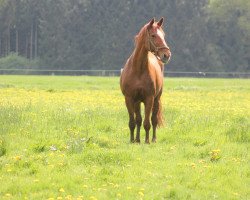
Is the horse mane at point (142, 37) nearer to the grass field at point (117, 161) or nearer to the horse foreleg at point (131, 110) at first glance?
the horse foreleg at point (131, 110)

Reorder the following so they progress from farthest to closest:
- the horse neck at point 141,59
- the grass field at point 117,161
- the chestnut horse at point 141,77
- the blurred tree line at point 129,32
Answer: the blurred tree line at point 129,32 < the horse neck at point 141,59 < the chestnut horse at point 141,77 < the grass field at point 117,161

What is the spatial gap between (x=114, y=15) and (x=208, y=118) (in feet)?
237

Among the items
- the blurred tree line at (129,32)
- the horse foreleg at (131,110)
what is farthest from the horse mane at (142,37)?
the blurred tree line at (129,32)

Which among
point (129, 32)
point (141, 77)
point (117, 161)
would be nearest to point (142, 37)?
point (141, 77)

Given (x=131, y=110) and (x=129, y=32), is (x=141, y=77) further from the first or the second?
(x=129, y=32)

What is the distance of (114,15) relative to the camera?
88.6 m

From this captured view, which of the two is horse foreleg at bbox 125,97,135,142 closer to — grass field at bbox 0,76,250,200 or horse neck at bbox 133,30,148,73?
grass field at bbox 0,76,250,200

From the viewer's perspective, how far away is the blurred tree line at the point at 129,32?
3403 inches

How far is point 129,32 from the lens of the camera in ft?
285

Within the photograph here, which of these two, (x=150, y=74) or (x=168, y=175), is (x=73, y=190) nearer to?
(x=168, y=175)

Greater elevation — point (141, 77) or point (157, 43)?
point (157, 43)

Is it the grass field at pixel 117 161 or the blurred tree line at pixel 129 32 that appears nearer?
the grass field at pixel 117 161

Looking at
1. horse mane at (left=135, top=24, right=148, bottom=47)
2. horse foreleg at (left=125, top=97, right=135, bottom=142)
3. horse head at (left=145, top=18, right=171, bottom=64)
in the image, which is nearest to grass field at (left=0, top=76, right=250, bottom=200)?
horse foreleg at (left=125, top=97, right=135, bottom=142)

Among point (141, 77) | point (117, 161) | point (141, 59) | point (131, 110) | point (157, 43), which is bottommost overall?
point (117, 161)
